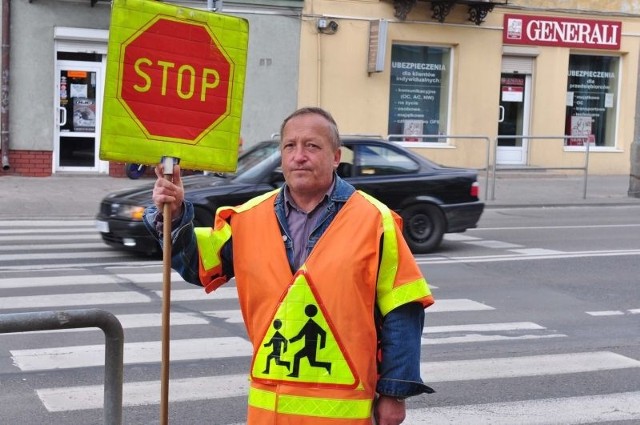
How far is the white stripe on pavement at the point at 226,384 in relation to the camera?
625 cm

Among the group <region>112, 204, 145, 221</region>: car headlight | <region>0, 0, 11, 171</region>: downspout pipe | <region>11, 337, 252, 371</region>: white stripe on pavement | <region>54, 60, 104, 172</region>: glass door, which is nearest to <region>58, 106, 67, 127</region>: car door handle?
<region>54, 60, 104, 172</region>: glass door

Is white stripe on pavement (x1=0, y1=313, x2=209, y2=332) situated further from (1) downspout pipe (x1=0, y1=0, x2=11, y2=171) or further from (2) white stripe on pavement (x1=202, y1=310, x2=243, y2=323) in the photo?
(1) downspout pipe (x1=0, y1=0, x2=11, y2=171)

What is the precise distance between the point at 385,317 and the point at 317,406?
372 millimetres

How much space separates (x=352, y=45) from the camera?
24109mm

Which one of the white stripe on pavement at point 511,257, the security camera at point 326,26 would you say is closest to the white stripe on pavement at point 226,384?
the white stripe on pavement at point 511,257

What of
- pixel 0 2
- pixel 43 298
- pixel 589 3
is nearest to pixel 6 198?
pixel 0 2

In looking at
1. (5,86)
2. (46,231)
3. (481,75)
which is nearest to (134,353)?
(46,231)

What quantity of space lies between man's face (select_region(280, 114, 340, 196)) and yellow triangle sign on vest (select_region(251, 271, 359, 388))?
0.32 metres

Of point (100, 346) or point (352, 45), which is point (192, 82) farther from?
point (352, 45)

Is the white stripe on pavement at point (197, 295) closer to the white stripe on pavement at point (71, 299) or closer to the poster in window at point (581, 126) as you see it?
the white stripe on pavement at point (71, 299)

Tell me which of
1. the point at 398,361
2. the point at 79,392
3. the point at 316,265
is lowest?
the point at 79,392

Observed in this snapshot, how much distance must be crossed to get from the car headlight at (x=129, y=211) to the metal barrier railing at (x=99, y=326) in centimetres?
813

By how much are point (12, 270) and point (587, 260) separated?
6.71 m

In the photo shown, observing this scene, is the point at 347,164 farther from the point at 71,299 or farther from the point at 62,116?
the point at 62,116
